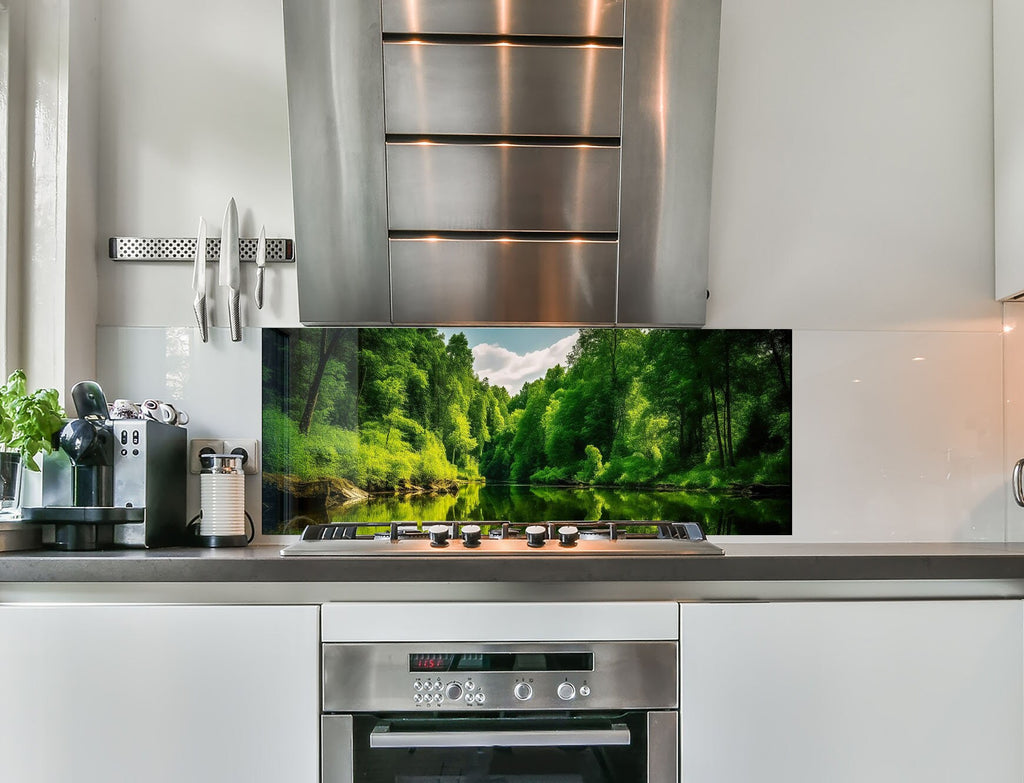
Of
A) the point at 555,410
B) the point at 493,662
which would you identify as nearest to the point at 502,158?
the point at 555,410

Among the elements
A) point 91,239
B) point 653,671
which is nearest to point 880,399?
point 653,671

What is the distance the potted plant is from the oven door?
841mm

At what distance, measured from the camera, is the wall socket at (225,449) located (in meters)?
2.06

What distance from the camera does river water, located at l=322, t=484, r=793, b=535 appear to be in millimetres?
2094

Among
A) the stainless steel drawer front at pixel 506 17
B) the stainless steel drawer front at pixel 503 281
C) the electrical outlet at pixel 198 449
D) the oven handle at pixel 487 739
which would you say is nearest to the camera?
the oven handle at pixel 487 739

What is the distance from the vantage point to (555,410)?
2119 millimetres

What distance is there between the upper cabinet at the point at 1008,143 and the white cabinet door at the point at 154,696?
6.22ft

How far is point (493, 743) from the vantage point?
1.48 meters

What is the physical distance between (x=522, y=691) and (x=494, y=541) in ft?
1.18

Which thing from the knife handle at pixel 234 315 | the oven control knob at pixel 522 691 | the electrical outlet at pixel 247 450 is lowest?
the oven control knob at pixel 522 691

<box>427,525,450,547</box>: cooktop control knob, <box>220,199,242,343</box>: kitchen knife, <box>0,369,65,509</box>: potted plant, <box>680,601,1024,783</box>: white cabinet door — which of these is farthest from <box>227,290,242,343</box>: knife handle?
<box>680,601,1024,783</box>: white cabinet door

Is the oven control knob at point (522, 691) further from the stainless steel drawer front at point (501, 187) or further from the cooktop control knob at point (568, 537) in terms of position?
the stainless steel drawer front at point (501, 187)

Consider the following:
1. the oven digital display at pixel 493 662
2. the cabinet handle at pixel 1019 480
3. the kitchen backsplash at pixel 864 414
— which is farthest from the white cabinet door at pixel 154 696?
the cabinet handle at pixel 1019 480

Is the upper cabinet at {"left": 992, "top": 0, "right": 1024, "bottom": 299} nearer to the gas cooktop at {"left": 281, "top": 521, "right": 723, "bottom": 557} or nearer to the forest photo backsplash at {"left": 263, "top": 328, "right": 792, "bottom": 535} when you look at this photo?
the forest photo backsplash at {"left": 263, "top": 328, "right": 792, "bottom": 535}
